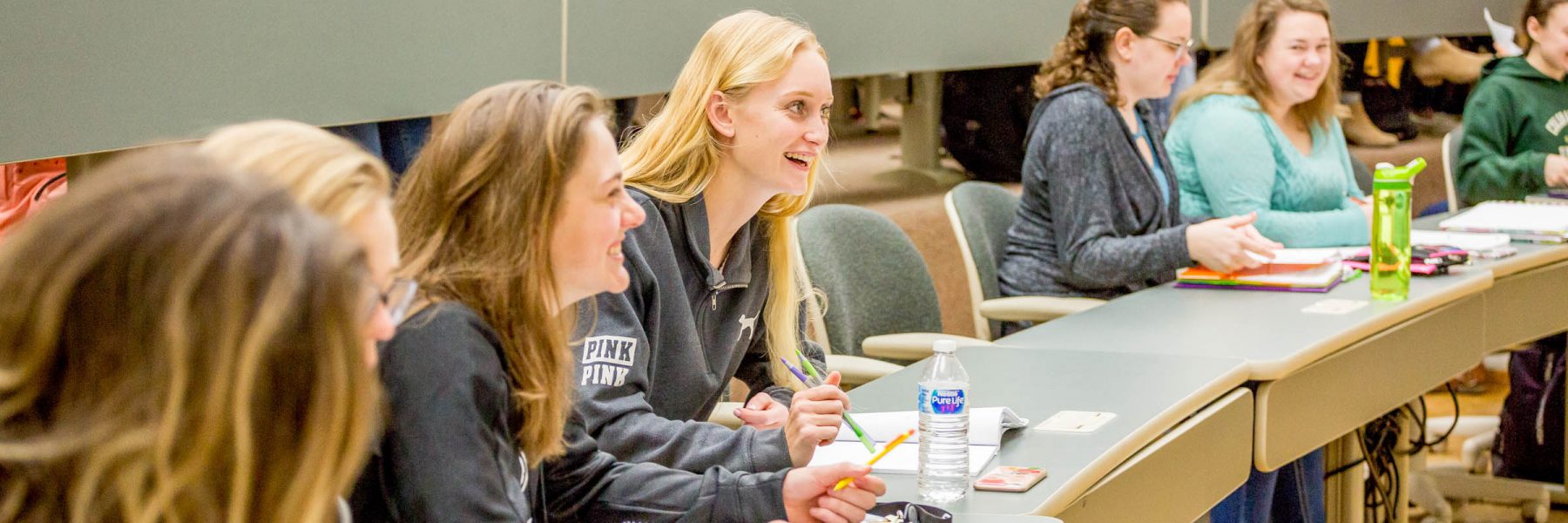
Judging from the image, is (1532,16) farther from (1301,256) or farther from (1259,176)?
(1301,256)

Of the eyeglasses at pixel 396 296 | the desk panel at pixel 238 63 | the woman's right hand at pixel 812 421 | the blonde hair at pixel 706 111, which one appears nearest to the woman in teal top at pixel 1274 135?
the desk panel at pixel 238 63

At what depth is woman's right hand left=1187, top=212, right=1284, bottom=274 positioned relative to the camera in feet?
9.86

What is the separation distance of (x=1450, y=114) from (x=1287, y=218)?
3.49m

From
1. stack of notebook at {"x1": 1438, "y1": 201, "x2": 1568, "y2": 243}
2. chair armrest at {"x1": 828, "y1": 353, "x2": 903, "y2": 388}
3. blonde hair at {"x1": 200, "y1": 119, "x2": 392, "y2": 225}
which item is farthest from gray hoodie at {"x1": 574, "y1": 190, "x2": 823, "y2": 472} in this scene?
stack of notebook at {"x1": 1438, "y1": 201, "x2": 1568, "y2": 243}

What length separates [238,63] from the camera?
2.39 metres

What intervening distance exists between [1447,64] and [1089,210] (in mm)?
3777

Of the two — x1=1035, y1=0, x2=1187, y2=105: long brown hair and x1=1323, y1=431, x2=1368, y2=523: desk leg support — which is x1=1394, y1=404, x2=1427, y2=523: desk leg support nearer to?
x1=1323, y1=431, x2=1368, y2=523: desk leg support

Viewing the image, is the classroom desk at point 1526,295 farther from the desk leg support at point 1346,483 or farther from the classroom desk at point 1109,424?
the classroom desk at point 1109,424

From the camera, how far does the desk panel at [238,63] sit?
213 cm

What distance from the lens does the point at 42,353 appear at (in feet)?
2.61

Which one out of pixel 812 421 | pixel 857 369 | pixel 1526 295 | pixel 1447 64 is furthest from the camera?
pixel 1447 64

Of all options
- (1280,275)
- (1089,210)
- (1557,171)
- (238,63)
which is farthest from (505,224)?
(1557,171)

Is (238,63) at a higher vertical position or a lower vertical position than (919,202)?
higher

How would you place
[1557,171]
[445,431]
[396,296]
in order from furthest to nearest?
[1557,171], [445,431], [396,296]
